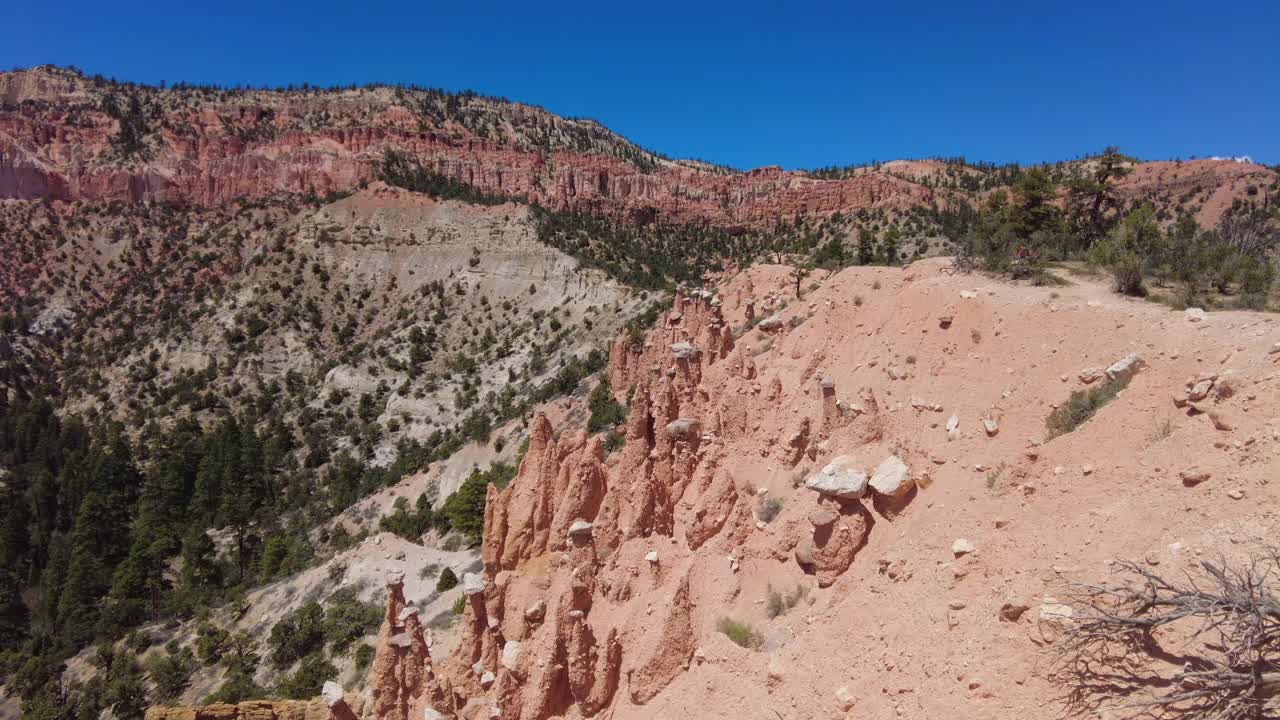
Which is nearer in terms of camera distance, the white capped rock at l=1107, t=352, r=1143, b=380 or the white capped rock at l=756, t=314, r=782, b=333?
the white capped rock at l=1107, t=352, r=1143, b=380

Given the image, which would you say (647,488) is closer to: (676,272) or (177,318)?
(676,272)

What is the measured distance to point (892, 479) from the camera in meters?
7.99

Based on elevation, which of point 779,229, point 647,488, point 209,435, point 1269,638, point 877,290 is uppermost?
point 779,229

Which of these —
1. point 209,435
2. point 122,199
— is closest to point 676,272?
point 209,435

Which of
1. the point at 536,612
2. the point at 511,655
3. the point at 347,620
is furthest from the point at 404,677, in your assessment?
the point at 347,620

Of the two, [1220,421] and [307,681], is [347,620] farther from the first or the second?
[1220,421]

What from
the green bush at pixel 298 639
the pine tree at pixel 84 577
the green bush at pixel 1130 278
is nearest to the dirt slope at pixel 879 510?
the green bush at pixel 1130 278

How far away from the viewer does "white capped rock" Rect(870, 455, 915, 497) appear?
7.89m

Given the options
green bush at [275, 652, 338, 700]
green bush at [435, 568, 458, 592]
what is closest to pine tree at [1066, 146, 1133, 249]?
green bush at [435, 568, 458, 592]

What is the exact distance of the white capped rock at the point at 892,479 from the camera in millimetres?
7887

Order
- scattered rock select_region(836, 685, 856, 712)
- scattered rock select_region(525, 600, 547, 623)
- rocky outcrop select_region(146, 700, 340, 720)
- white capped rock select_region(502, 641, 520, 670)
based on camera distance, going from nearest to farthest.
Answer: scattered rock select_region(836, 685, 856, 712), white capped rock select_region(502, 641, 520, 670), scattered rock select_region(525, 600, 547, 623), rocky outcrop select_region(146, 700, 340, 720)

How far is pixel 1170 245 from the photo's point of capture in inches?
579

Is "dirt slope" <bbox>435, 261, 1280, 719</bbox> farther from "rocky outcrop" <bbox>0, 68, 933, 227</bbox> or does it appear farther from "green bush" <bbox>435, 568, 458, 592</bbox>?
"rocky outcrop" <bbox>0, 68, 933, 227</bbox>

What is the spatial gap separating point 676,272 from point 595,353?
27.8 metres
